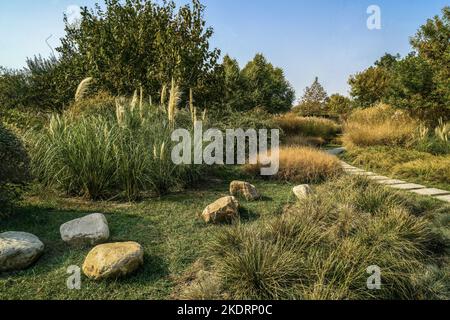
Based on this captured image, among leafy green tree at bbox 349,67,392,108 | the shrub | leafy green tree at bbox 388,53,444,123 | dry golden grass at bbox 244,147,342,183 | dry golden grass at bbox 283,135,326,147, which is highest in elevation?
leafy green tree at bbox 349,67,392,108

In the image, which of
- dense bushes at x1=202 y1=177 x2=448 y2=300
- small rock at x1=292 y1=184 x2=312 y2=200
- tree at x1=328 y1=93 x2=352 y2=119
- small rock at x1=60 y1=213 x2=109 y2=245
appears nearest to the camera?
dense bushes at x1=202 y1=177 x2=448 y2=300

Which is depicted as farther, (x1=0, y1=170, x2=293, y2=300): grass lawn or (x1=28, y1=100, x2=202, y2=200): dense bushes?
(x1=28, y1=100, x2=202, y2=200): dense bushes

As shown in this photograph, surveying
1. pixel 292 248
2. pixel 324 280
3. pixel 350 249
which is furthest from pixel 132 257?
pixel 350 249

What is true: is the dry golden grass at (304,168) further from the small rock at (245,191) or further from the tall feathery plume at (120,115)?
the tall feathery plume at (120,115)

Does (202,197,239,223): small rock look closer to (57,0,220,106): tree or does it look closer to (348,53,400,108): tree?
(57,0,220,106): tree

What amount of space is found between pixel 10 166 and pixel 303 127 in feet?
39.8

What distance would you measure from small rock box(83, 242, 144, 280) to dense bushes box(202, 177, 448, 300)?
25.3 inches

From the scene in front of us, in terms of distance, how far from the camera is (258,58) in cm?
2628

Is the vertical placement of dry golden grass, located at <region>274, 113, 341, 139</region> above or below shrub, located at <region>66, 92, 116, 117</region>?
below

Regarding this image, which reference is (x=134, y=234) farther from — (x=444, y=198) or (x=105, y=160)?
(x=444, y=198)

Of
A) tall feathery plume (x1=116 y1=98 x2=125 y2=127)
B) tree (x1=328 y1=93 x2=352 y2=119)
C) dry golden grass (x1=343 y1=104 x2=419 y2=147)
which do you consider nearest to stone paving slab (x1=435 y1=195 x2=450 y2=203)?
dry golden grass (x1=343 y1=104 x2=419 y2=147)

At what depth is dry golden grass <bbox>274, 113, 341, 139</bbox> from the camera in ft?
44.0

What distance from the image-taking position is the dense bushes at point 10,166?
12.7 feet
